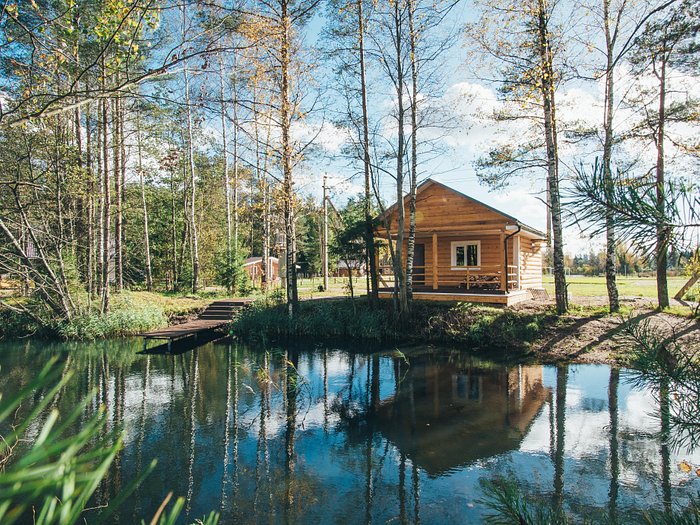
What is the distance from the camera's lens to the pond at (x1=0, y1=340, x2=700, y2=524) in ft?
13.8

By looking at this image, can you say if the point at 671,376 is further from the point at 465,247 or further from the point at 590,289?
the point at 590,289

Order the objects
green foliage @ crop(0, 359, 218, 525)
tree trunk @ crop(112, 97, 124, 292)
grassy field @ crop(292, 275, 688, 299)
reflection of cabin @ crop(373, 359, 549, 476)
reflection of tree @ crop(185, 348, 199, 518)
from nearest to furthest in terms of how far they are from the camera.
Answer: green foliage @ crop(0, 359, 218, 525)
reflection of tree @ crop(185, 348, 199, 518)
reflection of cabin @ crop(373, 359, 549, 476)
tree trunk @ crop(112, 97, 124, 292)
grassy field @ crop(292, 275, 688, 299)

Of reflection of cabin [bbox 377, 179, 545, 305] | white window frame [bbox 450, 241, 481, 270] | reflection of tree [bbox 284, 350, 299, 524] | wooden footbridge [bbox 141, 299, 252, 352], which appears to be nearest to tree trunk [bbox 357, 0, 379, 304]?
reflection of cabin [bbox 377, 179, 545, 305]

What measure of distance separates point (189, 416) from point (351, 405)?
274 cm

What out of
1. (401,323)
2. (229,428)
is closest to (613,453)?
(229,428)

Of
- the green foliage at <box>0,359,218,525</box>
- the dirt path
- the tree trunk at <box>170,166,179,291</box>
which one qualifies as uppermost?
the tree trunk at <box>170,166,179,291</box>

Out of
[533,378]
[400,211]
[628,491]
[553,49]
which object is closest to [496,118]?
[553,49]

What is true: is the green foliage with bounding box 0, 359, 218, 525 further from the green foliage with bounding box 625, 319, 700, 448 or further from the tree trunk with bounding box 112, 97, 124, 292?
the tree trunk with bounding box 112, 97, 124, 292

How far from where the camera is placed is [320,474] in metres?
4.85

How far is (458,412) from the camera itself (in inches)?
264

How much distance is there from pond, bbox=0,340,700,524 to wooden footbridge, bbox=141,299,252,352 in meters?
3.56

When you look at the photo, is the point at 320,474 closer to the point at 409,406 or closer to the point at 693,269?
the point at 409,406

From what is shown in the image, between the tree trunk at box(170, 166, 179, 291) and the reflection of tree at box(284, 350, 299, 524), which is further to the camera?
the tree trunk at box(170, 166, 179, 291)

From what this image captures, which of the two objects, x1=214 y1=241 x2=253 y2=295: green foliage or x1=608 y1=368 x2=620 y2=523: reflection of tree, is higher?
x1=214 y1=241 x2=253 y2=295: green foliage
